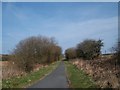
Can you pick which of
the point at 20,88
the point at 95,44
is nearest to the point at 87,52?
the point at 95,44

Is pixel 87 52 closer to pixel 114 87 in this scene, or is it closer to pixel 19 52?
pixel 19 52

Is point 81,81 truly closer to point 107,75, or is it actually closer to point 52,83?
point 52,83

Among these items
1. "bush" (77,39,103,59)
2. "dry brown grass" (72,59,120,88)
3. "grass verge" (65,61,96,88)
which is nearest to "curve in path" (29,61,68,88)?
"grass verge" (65,61,96,88)

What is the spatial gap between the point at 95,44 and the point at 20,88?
59.3 meters

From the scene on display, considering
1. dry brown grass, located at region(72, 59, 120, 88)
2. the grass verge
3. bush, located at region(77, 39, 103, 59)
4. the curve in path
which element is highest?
bush, located at region(77, 39, 103, 59)

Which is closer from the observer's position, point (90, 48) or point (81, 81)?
point (81, 81)

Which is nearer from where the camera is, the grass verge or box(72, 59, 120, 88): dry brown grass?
box(72, 59, 120, 88): dry brown grass

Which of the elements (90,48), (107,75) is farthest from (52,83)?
(90,48)

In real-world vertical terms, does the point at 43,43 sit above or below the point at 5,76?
above

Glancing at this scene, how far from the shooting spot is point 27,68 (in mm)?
36250

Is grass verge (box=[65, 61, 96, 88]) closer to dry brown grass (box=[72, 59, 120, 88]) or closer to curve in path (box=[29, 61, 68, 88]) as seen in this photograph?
dry brown grass (box=[72, 59, 120, 88])

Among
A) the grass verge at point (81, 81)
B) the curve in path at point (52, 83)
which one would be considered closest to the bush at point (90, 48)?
the grass verge at point (81, 81)

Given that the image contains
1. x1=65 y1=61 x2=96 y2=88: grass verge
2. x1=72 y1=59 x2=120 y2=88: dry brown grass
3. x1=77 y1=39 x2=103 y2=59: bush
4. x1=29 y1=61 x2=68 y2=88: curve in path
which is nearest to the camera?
x1=72 y1=59 x2=120 y2=88: dry brown grass

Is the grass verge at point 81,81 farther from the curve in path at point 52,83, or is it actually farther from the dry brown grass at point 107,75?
the curve in path at point 52,83
